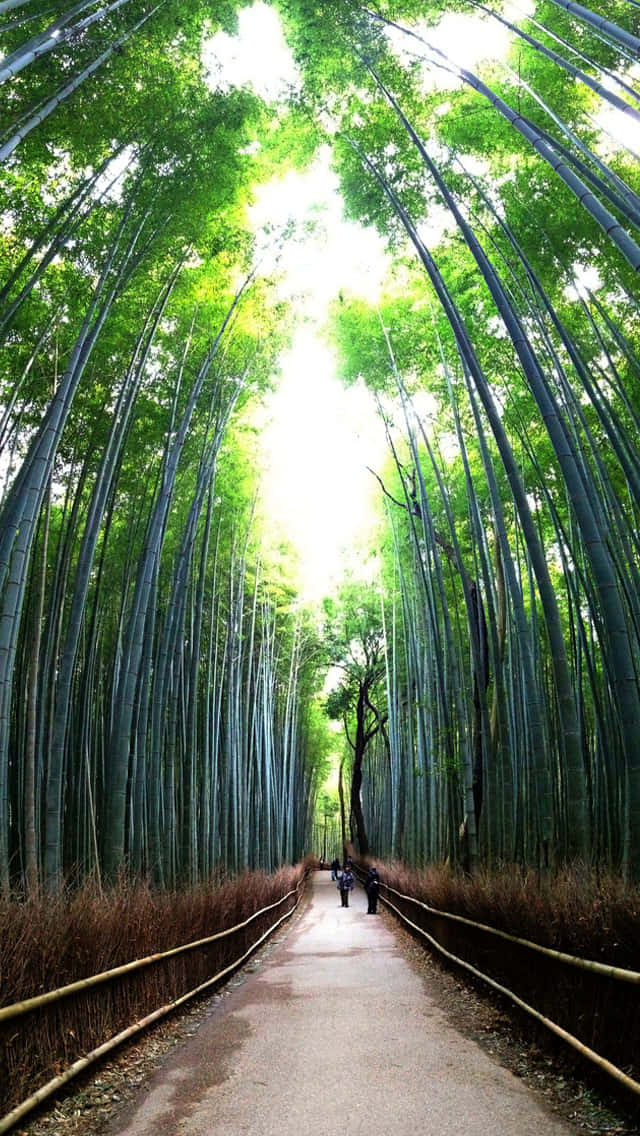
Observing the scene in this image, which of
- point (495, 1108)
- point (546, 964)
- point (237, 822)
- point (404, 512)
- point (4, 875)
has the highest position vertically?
point (404, 512)

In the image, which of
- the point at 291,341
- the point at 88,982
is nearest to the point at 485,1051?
the point at 88,982

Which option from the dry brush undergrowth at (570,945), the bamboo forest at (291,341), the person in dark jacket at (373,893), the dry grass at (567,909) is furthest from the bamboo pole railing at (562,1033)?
the person in dark jacket at (373,893)

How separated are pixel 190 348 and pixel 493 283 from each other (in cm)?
337

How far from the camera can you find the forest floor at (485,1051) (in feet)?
7.11

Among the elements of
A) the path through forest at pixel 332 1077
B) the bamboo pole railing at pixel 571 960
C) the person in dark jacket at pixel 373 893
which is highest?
the person in dark jacket at pixel 373 893

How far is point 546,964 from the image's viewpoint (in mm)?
2949

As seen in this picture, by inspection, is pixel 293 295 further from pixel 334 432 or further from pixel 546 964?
pixel 546 964

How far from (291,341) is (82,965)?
5902 mm

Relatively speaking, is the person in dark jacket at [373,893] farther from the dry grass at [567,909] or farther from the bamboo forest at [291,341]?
the dry grass at [567,909]

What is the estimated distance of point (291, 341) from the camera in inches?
286

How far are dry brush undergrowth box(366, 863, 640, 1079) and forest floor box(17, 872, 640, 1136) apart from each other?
0.12m

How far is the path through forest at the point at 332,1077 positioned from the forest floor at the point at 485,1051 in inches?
2.1

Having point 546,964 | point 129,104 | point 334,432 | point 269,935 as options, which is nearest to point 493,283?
point 129,104

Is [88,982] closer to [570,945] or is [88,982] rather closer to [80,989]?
[80,989]
